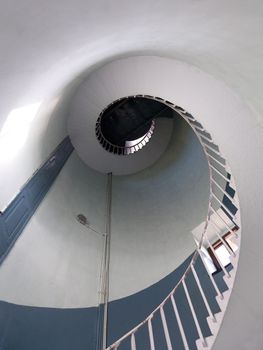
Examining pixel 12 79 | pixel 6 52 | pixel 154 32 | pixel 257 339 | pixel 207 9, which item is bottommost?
pixel 257 339

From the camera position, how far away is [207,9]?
58.6 inches

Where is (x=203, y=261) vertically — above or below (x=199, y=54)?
below

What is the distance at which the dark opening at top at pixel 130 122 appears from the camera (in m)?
5.61

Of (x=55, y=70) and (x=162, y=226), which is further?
(x=162, y=226)

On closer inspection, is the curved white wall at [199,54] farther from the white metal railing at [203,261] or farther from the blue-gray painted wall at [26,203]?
the blue-gray painted wall at [26,203]

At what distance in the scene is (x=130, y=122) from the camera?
20.7ft

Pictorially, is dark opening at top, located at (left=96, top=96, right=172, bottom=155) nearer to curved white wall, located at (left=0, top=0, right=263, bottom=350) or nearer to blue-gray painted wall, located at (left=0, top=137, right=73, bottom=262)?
blue-gray painted wall, located at (left=0, top=137, right=73, bottom=262)

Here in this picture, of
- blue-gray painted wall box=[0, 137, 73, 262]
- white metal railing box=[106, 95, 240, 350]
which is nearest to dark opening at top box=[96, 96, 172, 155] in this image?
blue-gray painted wall box=[0, 137, 73, 262]

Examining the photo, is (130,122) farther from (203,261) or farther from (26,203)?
(203,261)

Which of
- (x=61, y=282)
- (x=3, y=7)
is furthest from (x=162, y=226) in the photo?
(x=3, y=7)

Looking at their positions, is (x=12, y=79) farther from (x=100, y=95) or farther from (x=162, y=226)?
(x=162, y=226)

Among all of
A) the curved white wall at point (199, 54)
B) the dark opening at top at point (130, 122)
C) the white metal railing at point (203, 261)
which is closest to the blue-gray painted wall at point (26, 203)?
the curved white wall at point (199, 54)

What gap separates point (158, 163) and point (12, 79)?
4.01 meters

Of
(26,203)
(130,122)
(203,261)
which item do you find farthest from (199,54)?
(130,122)
